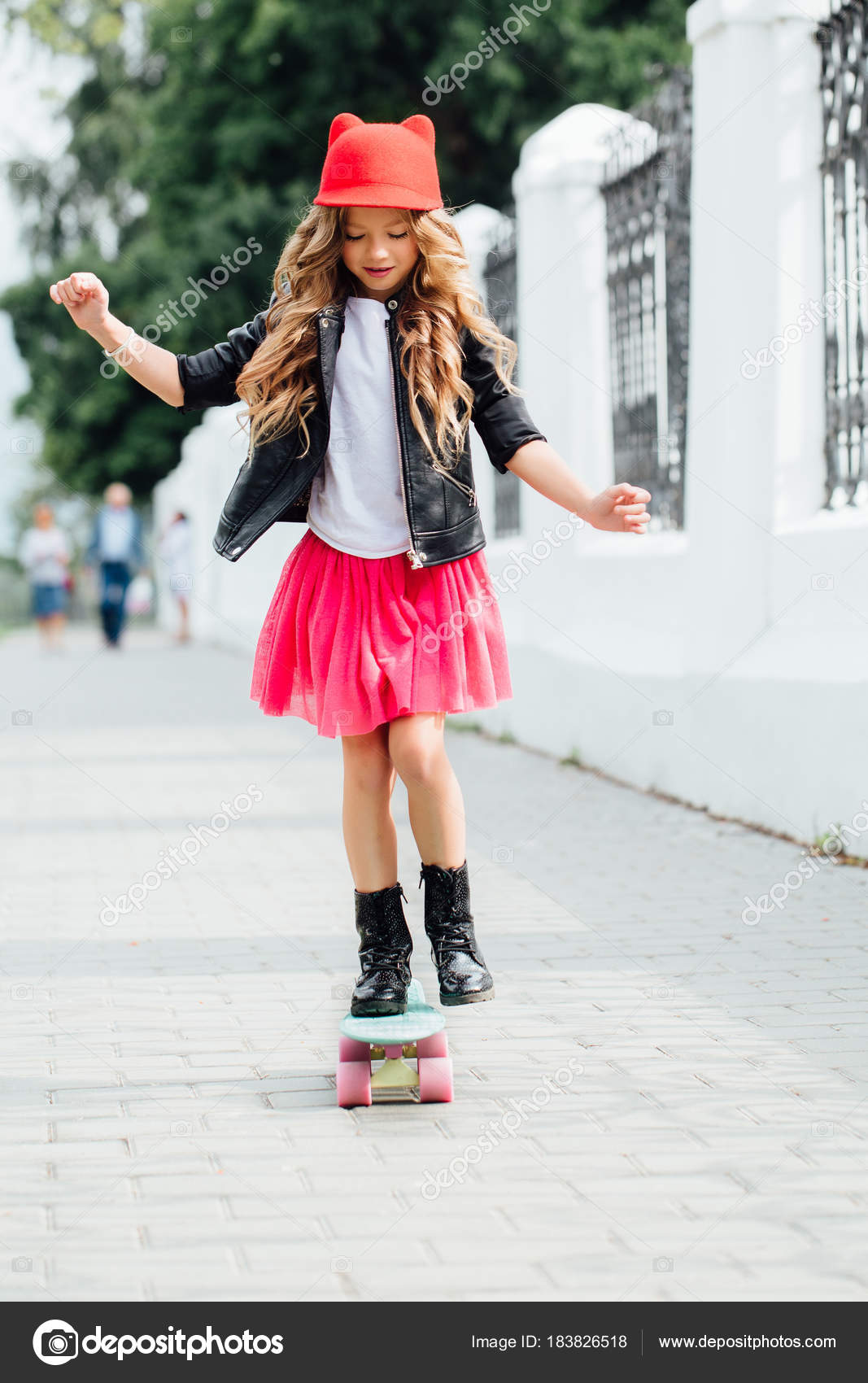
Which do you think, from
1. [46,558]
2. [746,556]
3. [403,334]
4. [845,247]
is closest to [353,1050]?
[403,334]

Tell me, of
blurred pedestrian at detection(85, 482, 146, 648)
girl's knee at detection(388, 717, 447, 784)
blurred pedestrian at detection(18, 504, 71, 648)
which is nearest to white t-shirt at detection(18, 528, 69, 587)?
blurred pedestrian at detection(18, 504, 71, 648)

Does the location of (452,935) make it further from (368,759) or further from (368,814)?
(368,759)

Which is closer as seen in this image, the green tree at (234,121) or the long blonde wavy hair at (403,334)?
the long blonde wavy hair at (403,334)

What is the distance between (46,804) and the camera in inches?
332

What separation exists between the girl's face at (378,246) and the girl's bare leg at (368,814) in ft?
3.17

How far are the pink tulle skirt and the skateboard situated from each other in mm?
611

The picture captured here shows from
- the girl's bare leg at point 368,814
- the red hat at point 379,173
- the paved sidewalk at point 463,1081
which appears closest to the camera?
the paved sidewalk at point 463,1081

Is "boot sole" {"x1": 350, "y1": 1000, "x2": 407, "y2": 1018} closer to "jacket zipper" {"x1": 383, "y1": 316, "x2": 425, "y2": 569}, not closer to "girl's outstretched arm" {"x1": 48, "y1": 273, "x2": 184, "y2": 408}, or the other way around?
"jacket zipper" {"x1": 383, "y1": 316, "x2": 425, "y2": 569}

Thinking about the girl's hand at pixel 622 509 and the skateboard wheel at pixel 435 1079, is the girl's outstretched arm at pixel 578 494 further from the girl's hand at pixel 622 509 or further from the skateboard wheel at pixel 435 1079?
the skateboard wheel at pixel 435 1079

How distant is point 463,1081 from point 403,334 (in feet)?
5.28

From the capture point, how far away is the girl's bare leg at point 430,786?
362cm

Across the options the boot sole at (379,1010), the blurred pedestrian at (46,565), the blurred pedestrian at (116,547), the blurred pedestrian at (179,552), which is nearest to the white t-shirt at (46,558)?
the blurred pedestrian at (46,565)

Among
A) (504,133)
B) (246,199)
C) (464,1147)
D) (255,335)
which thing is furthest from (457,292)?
(246,199)

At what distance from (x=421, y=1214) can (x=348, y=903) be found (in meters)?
2.89
